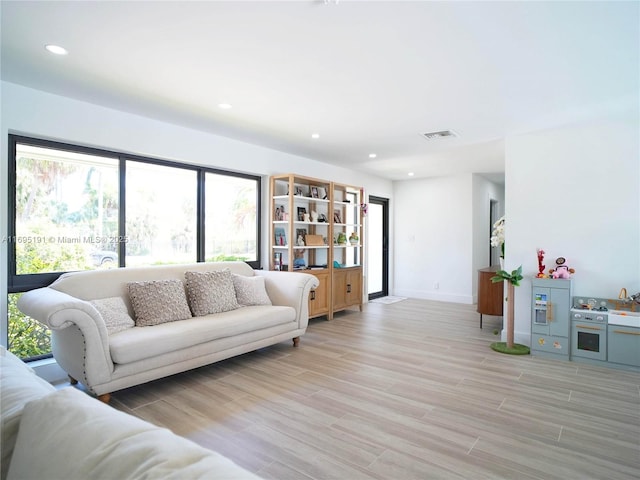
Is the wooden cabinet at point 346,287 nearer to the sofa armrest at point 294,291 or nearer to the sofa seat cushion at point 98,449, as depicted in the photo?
the sofa armrest at point 294,291

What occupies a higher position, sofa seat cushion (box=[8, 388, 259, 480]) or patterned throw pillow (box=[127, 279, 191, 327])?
sofa seat cushion (box=[8, 388, 259, 480])

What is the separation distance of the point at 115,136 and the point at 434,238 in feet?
19.2

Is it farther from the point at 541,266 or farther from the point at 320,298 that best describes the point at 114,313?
the point at 541,266

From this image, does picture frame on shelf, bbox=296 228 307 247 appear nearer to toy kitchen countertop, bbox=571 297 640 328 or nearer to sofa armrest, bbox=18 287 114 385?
sofa armrest, bbox=18 287 114 385

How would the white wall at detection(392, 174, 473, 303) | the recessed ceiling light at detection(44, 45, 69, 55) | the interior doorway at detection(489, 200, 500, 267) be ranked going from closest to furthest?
1. the recessed ceiling light at detection(44, 45, 69, 55)
2. the white wall at detection(392, 174, 473, 303)
3. the interior doorway at detection(489, 200, 500, 267)

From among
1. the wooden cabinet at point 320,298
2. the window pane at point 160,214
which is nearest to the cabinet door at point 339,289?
the wooden cabinet at point 320,298

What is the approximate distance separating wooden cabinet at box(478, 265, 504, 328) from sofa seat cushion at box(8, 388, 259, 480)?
4870mm

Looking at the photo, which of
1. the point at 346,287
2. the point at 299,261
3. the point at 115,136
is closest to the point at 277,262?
the point at 299,261

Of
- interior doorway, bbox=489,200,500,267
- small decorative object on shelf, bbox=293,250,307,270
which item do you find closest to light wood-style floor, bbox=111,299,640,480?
small decorative object on shelf, bbox=293,250,307,270

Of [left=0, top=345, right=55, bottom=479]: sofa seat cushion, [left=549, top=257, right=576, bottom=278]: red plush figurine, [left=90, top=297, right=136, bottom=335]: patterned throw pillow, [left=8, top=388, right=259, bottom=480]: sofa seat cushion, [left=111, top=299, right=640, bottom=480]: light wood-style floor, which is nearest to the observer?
[left=8, top=388, right=259, bottom=480]: sofa seat cushion

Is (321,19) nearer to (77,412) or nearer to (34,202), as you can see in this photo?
(77,412)

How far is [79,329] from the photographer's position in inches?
99.7

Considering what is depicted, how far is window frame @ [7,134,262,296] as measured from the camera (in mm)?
3053

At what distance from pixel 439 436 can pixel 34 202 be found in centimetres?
373
